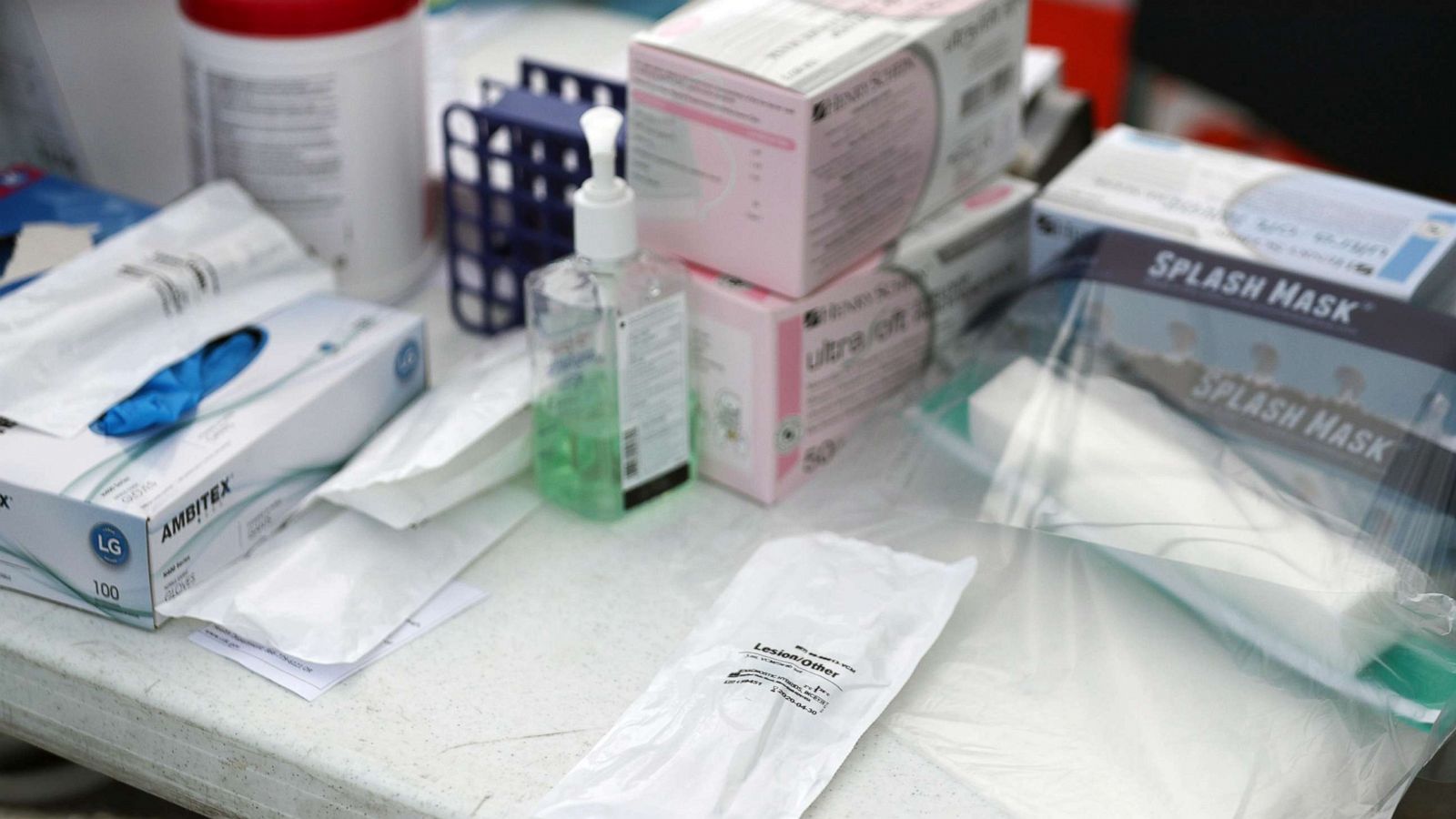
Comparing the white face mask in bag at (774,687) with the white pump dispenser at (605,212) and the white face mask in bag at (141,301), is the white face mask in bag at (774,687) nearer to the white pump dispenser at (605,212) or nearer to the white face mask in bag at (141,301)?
the white pump dispenser at (605,212)

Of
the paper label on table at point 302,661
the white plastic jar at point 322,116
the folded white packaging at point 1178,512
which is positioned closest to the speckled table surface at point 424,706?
the paper label on table at point 302,661

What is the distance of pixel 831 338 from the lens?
0.65m

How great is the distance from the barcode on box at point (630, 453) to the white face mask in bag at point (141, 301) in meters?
0.19

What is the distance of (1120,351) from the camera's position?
672 millimetres

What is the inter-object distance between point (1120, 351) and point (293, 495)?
15.5 inches

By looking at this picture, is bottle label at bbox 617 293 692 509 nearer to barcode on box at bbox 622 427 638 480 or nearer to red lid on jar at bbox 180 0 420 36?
barcode on box at bbox 622 427 638 480

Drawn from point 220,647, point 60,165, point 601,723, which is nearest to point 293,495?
point 220,647

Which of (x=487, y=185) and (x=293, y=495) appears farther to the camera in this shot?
(x=487, y=185)

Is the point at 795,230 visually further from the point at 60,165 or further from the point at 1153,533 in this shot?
the point at 60,165

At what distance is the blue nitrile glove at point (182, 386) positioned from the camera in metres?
0.58

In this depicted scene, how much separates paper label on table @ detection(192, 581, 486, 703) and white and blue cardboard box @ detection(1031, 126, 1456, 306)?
0.36 m

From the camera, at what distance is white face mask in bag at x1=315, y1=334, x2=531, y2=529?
598 millimetres

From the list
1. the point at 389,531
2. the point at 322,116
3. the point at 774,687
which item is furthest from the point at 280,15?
the point at 774,687

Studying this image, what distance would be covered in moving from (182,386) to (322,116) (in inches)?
6.8
